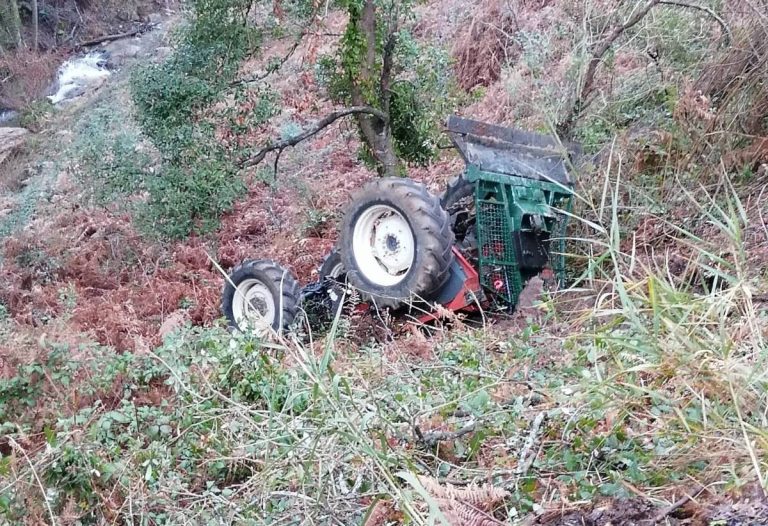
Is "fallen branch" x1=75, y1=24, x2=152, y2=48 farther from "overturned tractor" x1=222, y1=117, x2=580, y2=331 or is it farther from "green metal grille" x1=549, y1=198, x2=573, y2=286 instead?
"green metal grille" x1=549, y1=198, x2=573, y2=286

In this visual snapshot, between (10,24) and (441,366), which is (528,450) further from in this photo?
Result: (10,24)

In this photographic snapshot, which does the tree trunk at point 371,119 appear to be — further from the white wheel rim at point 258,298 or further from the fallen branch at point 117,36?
the fallen branch at point 117,36

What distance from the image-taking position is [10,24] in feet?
71.5

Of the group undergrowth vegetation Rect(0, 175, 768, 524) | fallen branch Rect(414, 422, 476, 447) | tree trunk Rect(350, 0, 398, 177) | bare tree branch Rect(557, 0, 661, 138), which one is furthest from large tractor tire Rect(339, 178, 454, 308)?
tree trunk Rect(350, 0, 398, 177)

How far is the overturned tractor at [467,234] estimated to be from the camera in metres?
4.95

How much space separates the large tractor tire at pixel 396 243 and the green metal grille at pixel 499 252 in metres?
0.28

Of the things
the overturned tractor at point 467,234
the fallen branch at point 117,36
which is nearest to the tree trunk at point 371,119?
the overturned tractor at point 467,234

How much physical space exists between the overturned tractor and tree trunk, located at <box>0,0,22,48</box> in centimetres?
2005

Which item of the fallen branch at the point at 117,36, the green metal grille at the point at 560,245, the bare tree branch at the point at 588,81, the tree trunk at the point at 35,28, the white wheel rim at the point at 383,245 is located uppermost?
the tree trunk at the point at 35,28

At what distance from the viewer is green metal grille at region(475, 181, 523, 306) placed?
5.10 meters

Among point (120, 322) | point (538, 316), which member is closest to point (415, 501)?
point (538, 316)

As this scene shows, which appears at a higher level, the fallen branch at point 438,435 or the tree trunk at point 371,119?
the tree trunk at point 371,119

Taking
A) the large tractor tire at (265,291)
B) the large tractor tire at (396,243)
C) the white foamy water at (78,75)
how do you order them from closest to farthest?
1. the large tractor tire at (396,243)
2. the large tractor tire at (265,291)
3. the white foamy water at (78,75)

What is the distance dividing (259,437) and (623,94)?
19.8 feet
